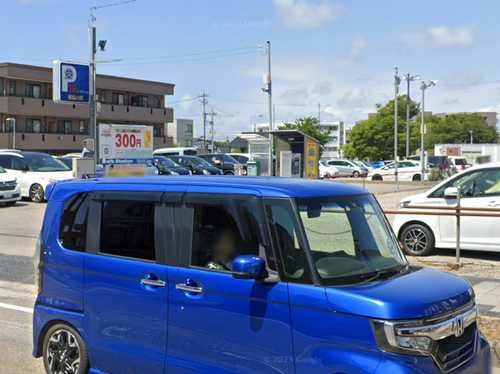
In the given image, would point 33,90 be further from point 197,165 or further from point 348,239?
point 348,239

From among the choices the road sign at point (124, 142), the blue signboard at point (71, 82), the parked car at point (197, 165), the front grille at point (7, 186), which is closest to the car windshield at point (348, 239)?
the road sign at point (124, 142)

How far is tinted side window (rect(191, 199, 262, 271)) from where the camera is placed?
398 centimetres

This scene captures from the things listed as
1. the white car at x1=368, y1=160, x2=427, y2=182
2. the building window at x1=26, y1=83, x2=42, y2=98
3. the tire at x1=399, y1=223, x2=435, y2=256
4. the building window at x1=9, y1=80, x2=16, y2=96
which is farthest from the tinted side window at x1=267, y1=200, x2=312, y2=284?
the building window at x1=26, y1=83, x2=42, y2=98

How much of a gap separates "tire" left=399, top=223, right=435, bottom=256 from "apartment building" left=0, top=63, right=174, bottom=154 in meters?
→ 43.4

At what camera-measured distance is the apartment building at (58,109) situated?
57438 mm

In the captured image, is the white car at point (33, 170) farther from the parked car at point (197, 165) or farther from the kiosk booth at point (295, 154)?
the parked car at point (197, 165)

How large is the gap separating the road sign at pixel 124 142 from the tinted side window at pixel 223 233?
15.8 meters

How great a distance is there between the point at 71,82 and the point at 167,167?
6739 millimetres

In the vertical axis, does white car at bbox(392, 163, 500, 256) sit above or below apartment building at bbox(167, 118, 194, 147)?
below

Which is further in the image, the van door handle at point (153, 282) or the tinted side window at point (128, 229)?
the tinted side window at point (128, 229)

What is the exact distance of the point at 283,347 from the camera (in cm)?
366

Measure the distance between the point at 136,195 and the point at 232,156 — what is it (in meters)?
37.5

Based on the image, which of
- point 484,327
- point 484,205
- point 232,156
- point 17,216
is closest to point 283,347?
point 484,327

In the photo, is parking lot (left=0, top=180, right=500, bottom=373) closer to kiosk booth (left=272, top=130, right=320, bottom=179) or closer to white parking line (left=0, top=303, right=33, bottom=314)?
white parking line (left=0, top=303, right=33, bottom=314)
